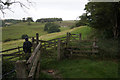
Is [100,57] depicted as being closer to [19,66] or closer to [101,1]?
[19,66]

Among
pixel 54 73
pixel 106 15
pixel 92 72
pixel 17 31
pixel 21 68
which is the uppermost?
pixel 17 31

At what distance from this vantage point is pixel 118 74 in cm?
467

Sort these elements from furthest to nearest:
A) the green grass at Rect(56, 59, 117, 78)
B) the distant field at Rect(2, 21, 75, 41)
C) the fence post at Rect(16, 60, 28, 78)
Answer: the distant field at Rect(2, 21, 75, 41), the green grass at Rect(56, 59, 117, 78), the fence post at Rect(16, 60, 28, 78)

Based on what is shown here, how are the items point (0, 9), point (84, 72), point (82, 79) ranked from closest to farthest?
point (82, 79) → point (84, 72) → point (0, 9)

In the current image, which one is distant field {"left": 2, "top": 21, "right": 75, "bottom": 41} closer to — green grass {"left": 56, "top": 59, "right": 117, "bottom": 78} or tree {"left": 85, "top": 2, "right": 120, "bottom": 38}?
tree {"left": 85, "top": 2, "right": 120, "bottom": 38}

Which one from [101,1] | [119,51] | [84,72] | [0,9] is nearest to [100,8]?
[101,1]

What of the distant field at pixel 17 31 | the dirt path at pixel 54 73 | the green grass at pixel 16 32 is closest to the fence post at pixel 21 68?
the dirt path at pixel 54 73

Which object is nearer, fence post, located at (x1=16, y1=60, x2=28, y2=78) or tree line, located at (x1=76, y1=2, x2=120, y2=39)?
fence post, located at (x1=16, y1=60, x2=28, y2=78)

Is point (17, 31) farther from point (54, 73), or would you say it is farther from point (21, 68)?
point (21, 68)

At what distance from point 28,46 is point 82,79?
14.3 ft

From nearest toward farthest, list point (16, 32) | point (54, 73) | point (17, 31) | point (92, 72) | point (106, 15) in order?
point (92, 72) → point (54, 73) → point (106, 15) → point (16, 32) → point (17, 31)

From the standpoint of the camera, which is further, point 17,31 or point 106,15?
point 17,31

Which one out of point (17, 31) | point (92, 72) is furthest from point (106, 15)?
point (17, 31)

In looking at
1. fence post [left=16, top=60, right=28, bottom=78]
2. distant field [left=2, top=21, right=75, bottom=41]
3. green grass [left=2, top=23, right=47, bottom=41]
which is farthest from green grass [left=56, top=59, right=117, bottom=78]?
green grass [left=2, top=23, right=47, bottom=41]
